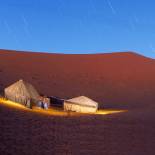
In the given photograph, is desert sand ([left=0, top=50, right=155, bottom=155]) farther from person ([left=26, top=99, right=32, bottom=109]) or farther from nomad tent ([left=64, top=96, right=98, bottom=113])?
person ([left=26, top=99, right=32, bottom=109])

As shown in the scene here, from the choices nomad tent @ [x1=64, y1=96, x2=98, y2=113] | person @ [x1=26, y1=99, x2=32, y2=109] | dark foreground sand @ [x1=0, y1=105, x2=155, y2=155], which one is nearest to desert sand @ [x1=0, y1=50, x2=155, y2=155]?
dark foreground sand @ [x1=0, y1=105, x2=155, y2=155]

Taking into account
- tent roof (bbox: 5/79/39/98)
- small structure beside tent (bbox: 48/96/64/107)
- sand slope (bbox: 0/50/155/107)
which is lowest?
small structure beside tent (bbox: 48/96/64/107)

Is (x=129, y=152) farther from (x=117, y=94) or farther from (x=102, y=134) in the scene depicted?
(x=117, y=94)

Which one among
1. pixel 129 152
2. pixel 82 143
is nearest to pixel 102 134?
pixel 82 143

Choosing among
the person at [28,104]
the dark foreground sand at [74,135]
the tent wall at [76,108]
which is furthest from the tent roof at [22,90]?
the dark foreground sand at [74,135]

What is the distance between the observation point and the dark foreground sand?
10586 mm

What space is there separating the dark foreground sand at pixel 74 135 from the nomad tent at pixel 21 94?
3.98 meters

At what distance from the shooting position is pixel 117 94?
1384 inches

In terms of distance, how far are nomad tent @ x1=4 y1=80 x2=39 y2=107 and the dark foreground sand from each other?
398 cm

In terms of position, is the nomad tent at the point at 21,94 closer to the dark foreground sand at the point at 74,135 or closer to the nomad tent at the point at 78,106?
the nomad tent at the point at 78,106

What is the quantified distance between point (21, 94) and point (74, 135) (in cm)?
894

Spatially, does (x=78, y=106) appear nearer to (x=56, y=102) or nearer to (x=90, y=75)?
(x=56, y=102)

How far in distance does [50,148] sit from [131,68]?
43.1 metres

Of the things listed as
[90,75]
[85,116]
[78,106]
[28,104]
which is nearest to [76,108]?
[78,106]
